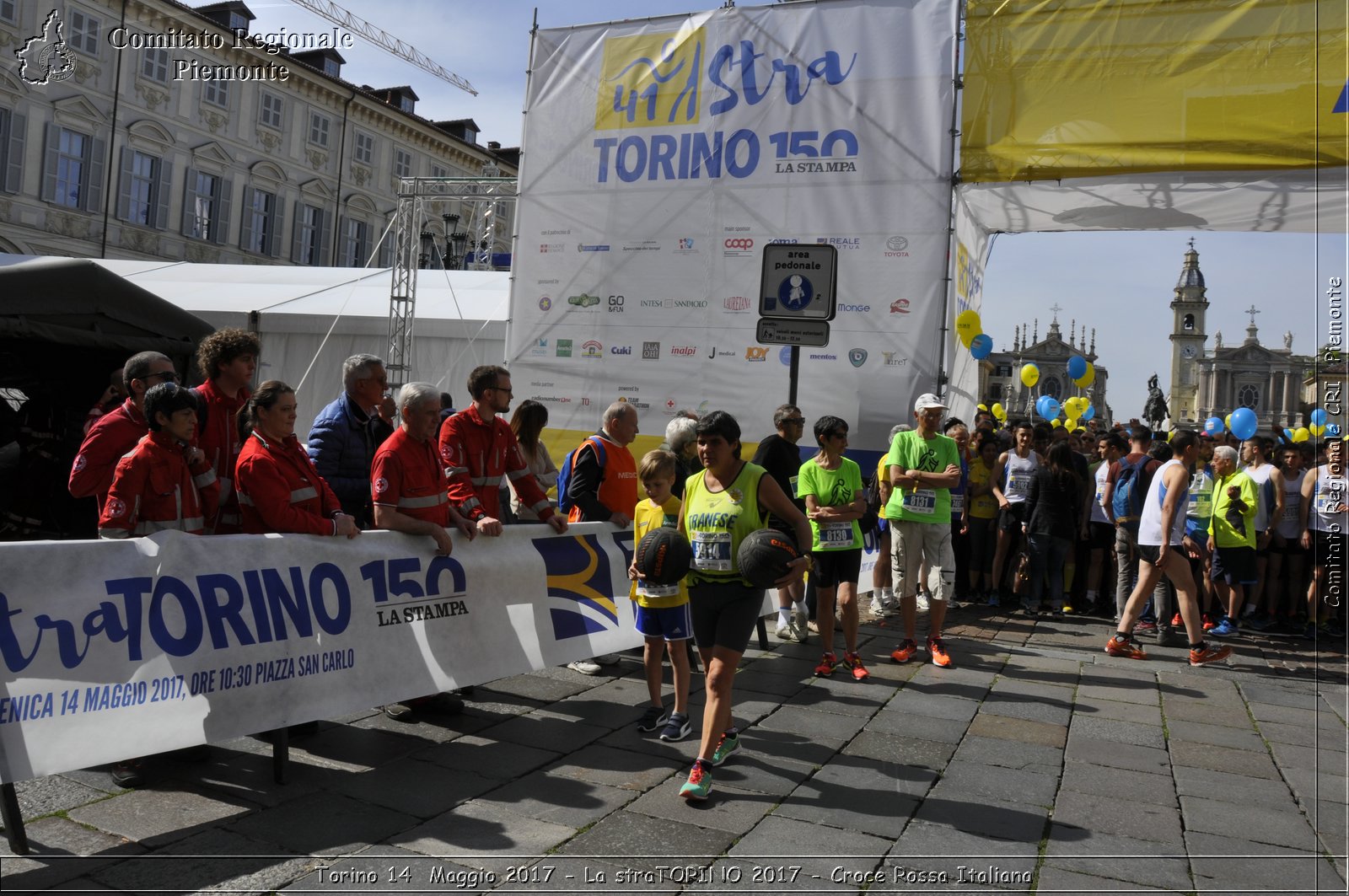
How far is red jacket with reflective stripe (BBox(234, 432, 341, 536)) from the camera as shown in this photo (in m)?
5.00

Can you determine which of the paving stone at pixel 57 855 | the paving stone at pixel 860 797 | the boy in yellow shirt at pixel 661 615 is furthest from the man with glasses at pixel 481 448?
the paving stone at pixel 57 855

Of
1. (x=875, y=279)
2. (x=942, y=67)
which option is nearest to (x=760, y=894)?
(x=875, y=279)

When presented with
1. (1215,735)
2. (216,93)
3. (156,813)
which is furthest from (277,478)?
(216,93)

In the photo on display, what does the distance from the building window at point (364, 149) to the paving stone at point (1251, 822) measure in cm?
3837

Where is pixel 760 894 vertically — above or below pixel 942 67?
below

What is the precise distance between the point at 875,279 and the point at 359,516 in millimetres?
6749

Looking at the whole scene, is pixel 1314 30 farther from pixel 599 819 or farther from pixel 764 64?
pixel 599 819

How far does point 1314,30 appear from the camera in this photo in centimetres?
987

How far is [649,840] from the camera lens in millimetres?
4199

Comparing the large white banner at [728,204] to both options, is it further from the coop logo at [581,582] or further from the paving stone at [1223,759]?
the paving stone at [1223,759]

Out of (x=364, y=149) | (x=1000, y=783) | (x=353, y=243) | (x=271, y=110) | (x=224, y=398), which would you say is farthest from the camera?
(x=353, y=243)

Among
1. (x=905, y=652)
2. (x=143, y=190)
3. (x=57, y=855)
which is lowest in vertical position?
(x=57, y=855)

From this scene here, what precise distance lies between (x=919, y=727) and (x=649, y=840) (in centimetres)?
241

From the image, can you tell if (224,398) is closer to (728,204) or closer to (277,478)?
(277,478)
